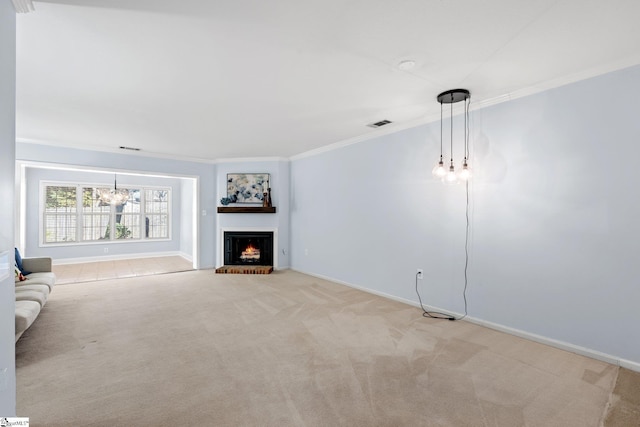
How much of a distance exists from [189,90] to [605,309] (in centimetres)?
441

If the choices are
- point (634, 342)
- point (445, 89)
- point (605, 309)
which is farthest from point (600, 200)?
point (445, 89)

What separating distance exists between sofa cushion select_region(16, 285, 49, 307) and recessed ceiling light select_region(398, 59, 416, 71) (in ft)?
14.3

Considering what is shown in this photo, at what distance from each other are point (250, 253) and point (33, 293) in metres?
3.83

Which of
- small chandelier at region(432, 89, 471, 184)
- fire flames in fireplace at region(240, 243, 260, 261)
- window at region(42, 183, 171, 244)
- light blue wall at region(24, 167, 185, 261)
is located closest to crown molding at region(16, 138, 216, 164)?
light blue wall at region(24, 167, 185, 261)

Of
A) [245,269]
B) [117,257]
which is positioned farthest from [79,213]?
[245,269]

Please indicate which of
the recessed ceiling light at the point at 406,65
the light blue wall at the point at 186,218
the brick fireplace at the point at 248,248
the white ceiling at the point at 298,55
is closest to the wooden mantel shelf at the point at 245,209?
the brick fireplace at the point at 248,248

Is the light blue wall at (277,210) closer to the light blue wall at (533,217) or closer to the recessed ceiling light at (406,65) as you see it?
the light blue wall at (533,217)

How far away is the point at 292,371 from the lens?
2379mm

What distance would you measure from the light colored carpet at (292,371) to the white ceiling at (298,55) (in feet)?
8.35

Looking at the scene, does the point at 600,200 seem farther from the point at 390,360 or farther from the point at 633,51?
the point at 390,360

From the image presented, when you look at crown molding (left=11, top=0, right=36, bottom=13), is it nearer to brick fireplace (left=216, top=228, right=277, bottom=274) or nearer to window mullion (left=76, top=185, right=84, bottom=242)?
brick fireplace (left=216, top=228, right=277, bottom=274)

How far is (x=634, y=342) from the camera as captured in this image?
2.41 meters

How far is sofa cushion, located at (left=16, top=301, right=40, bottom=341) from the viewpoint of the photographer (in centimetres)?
257

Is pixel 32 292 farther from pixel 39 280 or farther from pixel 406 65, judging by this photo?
pixel 406 65
